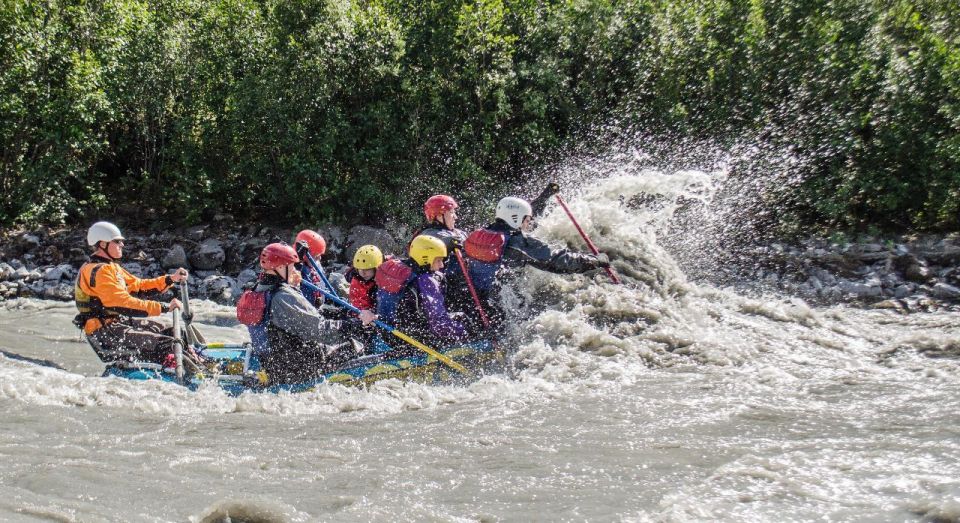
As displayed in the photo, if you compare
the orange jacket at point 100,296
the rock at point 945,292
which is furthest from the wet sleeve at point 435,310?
the rock at point 945,292

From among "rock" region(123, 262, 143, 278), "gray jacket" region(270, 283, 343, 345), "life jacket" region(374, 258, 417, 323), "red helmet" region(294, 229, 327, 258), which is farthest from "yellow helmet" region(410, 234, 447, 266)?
"rock" region(123, 262, 143, 278)

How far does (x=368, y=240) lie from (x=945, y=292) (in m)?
10.4

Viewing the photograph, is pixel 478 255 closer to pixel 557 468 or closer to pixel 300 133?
pixel 557 468

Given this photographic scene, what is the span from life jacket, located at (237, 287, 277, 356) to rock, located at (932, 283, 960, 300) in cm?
1060

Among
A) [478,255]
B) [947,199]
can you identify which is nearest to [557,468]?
[478,255]

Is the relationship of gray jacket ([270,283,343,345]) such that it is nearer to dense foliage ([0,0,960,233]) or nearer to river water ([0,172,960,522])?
river water ([0,172,960,522])

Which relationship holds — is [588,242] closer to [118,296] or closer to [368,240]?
[118,296]

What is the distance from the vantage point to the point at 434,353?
8.66m

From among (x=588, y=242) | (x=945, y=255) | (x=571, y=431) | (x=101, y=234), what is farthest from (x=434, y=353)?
(x=945, y=255)

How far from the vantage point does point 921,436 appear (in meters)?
6.56

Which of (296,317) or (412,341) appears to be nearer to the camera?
(296,317)

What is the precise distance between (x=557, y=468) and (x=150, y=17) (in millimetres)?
16913

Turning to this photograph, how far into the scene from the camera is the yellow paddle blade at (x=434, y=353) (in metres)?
8.57

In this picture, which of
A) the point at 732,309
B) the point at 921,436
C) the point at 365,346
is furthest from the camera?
the point at 732,309
